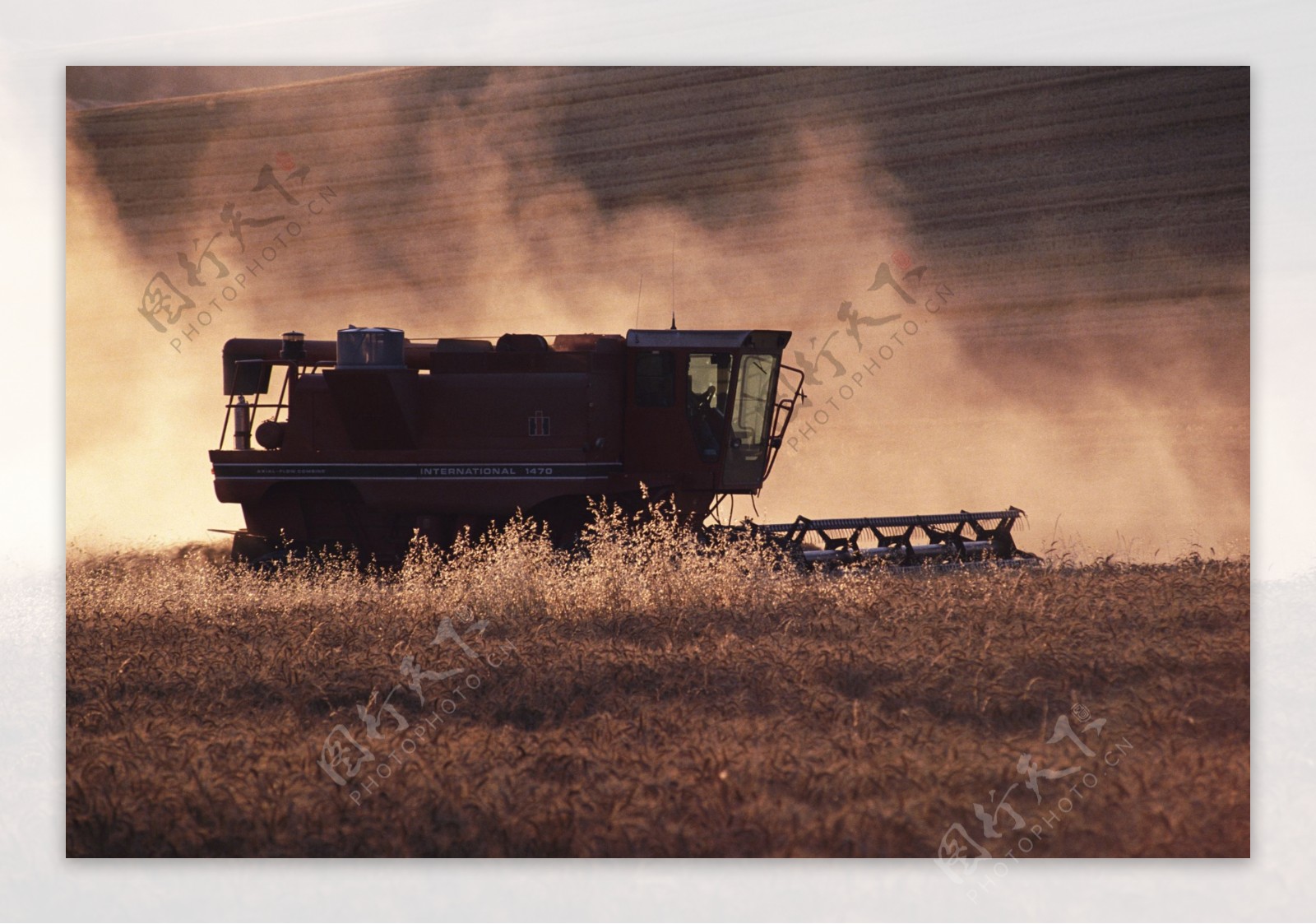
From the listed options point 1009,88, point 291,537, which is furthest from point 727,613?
point 291,537

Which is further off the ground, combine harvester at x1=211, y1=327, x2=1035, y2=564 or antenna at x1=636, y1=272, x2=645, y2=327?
antenna at x1=636, y1=272, x2=645, y2=327

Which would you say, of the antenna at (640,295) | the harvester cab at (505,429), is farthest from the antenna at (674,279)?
the harvester cab at (505,429)

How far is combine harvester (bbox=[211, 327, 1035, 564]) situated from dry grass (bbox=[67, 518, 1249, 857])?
2239mm

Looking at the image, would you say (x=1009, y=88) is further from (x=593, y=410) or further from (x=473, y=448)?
(x=473, y=448)

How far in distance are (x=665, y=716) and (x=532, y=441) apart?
16.6 feet

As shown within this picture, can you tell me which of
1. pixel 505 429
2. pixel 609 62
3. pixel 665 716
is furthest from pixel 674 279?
pixel 665 716

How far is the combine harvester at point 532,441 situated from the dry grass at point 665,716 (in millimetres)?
2239

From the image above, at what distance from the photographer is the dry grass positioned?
5.52 metres

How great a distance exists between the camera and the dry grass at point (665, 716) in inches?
217

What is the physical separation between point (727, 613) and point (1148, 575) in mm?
2930

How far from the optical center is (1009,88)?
7336 mm

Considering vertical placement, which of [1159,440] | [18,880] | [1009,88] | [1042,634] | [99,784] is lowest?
[18,880]

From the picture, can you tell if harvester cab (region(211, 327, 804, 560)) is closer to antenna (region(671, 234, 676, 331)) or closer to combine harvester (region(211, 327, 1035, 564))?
combine harvester (region(211, 327, 1035, 564))

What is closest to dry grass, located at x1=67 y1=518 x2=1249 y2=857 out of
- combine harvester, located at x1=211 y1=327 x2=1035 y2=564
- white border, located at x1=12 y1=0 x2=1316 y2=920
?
white border, located at x1=12 y1=0 x2=1316 y2=920
